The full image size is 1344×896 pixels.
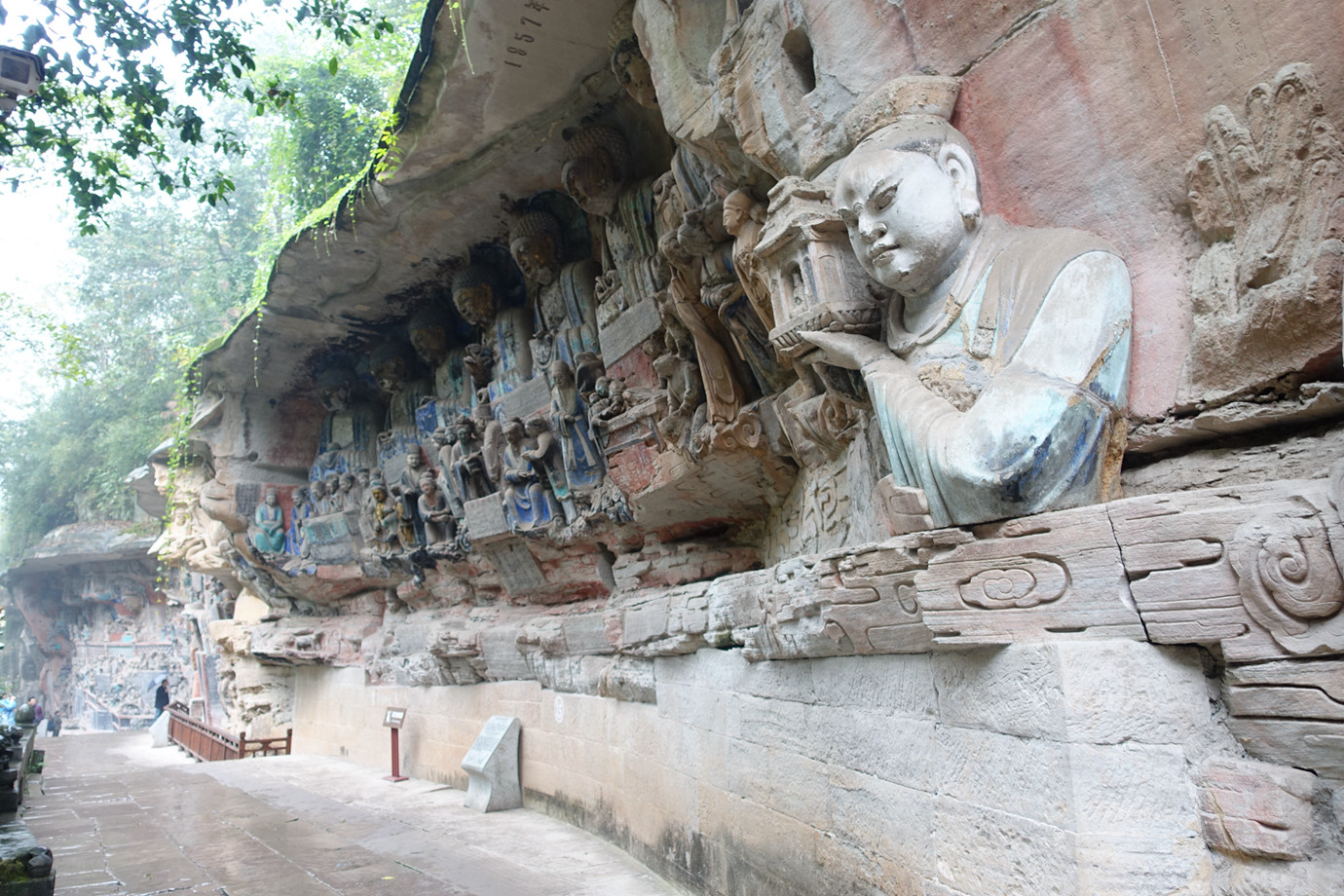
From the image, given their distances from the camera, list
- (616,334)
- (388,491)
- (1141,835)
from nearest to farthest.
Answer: (1141,835) → (616,334) → (388,491)

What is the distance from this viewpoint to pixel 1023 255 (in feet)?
7.65

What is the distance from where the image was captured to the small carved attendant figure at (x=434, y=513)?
29.1 feet

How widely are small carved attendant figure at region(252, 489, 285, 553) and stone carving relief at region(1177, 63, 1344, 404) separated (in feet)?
38.1

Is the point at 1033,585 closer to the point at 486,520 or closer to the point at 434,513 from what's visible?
the point at 486,520

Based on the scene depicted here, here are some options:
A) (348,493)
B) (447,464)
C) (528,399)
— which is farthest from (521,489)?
(348,493)

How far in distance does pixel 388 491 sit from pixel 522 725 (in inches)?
153

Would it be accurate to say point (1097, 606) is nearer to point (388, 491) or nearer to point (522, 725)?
point (522, 725)

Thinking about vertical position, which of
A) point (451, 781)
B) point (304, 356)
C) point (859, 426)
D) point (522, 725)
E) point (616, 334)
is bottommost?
point (451, 781)

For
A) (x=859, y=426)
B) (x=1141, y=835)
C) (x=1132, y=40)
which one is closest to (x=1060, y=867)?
(x=1141, y=835)

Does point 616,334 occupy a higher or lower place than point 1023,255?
higher

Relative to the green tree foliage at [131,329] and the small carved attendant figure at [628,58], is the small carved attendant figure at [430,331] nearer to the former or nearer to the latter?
the small carved attendant figure at [628,58]

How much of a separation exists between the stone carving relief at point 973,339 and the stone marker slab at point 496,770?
5098 millimetres

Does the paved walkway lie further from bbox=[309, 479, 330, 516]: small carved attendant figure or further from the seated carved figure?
bbox=[309, 479, 330, 516]: small carved attendant figure

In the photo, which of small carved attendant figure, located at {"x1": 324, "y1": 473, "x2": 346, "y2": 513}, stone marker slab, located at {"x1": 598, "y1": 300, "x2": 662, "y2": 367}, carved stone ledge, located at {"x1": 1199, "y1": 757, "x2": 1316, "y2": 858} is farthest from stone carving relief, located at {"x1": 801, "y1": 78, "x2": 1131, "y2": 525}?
small carved attendant figure, located at {"x1": 324, "y1": 473, "x2": 346, "y2": 513}
